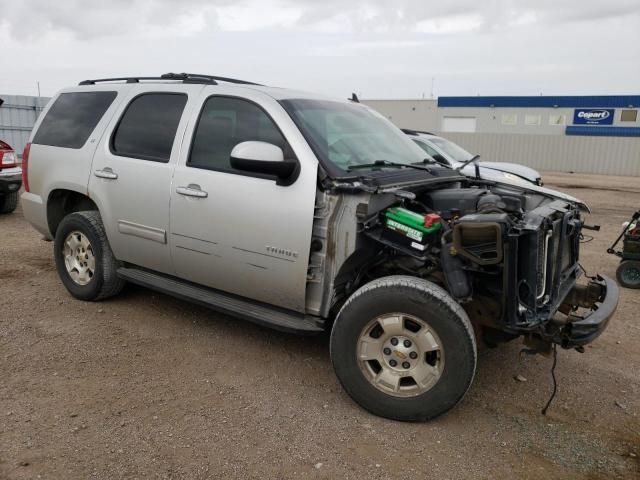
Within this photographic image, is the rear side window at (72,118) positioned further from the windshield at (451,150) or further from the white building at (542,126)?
the white building at (542,126)

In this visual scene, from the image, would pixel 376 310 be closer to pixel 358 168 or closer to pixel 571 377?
pixel 358 168

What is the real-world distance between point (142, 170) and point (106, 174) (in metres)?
0.46

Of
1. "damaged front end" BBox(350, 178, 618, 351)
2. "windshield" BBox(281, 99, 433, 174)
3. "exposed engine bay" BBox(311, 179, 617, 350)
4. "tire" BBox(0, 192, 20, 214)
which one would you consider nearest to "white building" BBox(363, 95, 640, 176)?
"tire" BBox(0, 192, 20, 214)

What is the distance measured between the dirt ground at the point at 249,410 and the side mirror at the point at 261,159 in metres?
1.44

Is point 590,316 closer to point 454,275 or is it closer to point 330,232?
point 454,275

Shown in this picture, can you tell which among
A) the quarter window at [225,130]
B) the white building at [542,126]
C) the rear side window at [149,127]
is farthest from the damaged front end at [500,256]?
the white building at [542,126]

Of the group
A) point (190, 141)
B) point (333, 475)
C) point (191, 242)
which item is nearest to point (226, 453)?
point (333, 475)

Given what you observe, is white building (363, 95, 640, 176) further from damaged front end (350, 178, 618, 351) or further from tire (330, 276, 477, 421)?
tire (330, 276, 477, 421)

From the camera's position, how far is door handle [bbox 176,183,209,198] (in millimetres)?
4027

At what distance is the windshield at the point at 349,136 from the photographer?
381cm

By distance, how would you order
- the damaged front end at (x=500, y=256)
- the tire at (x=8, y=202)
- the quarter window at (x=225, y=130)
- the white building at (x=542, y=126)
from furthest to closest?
the white building at (x=542, y=126), the tire at (x=8, y=202), the quarter window at (x=225, y=130), the damaged front end at (x=500, y=256)

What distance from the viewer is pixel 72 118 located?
17.1 feet

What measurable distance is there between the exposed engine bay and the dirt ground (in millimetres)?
549

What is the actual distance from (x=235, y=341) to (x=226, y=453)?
1.53 m
